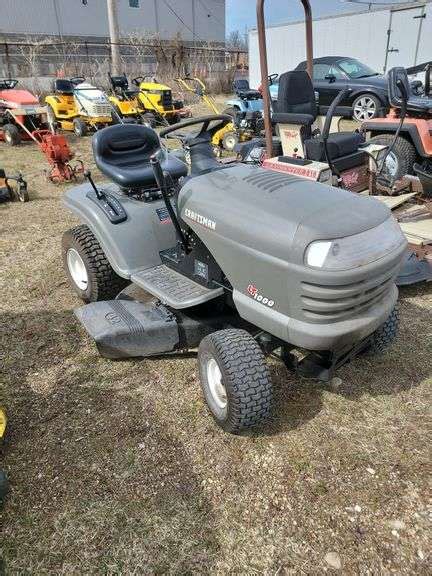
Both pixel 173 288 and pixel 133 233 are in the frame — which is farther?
pixel 133 233

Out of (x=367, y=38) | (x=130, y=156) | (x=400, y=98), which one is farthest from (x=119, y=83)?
(x=367, y=38)

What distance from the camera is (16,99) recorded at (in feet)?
27.8

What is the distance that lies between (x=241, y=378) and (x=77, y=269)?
5.89ft

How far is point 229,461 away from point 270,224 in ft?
3.37

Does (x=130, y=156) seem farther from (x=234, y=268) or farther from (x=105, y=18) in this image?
(x=105, y=18)

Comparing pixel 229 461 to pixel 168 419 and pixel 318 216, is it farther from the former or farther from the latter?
pixel 318 216

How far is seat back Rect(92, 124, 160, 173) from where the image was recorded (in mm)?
3041

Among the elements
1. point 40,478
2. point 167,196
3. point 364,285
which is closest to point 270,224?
point 364,285

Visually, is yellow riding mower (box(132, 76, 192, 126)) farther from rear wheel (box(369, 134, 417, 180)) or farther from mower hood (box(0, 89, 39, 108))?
rear wheel (box(369, 134, 417, 180))

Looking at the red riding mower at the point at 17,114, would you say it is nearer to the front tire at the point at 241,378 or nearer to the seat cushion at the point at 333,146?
the seat cushion at the point at 333,146

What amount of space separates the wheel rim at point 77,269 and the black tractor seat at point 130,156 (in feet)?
→ 2.03

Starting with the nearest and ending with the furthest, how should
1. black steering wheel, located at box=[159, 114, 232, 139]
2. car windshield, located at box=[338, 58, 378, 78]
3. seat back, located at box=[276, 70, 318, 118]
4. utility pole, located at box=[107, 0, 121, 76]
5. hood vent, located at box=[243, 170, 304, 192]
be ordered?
hood vent, located at box=[243, 170, 304, 192], black steering wheel, located at box=[159, 114, 232, 139], seat back, located at box=[276, 70, 318, 118], car windshield, located at box=[338, 58, 378, 78], utility pole, located at box=[107, 0, 121, 76]

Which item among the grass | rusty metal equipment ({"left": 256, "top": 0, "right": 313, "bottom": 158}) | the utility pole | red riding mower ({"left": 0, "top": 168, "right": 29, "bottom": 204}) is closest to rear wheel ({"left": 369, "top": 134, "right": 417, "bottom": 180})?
rusty metal equipment ({"left": 256, "top": 0, "right": 313, "bottom": 158})

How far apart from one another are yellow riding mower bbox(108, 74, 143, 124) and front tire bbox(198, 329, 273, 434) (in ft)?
28.4
